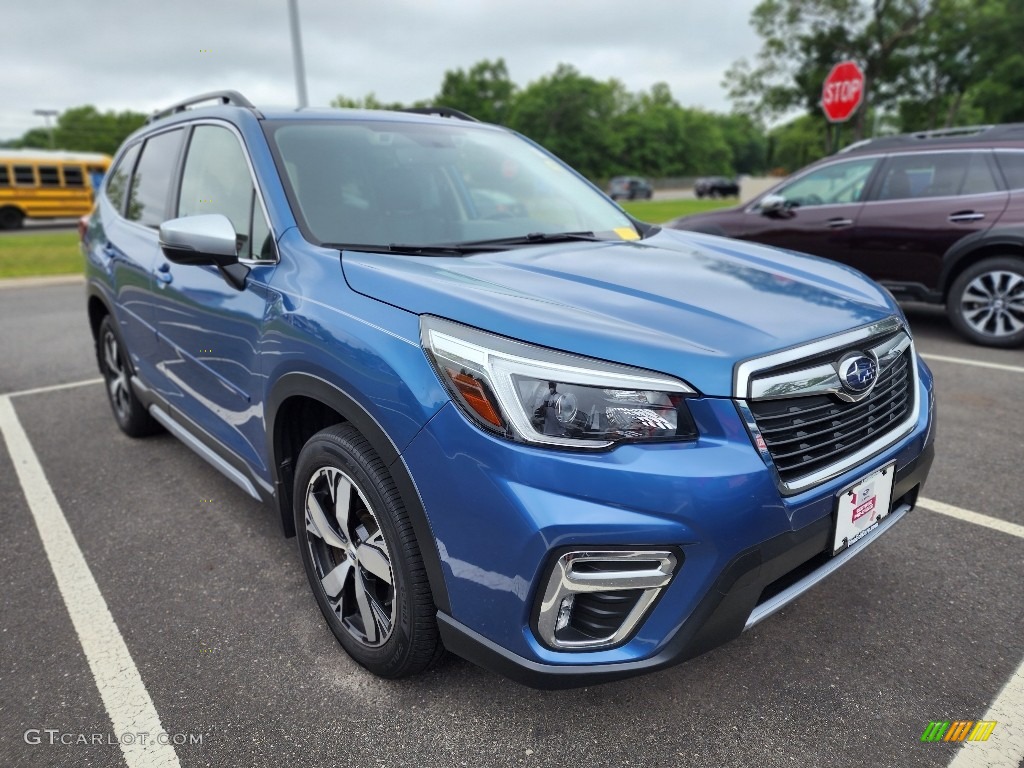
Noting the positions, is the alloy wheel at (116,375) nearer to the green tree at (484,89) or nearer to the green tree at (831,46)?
the green tree at (831,46)

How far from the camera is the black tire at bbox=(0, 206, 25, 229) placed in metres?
24.3

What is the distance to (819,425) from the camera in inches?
72.7

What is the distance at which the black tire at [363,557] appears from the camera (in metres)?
1.89

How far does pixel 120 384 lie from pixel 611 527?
3.83 m

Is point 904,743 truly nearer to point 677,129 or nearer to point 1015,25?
point 1015,25

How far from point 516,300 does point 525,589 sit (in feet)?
2.40

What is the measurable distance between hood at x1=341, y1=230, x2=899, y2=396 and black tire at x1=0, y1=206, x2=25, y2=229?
92.8 feet

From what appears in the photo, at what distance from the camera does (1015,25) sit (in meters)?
26.1

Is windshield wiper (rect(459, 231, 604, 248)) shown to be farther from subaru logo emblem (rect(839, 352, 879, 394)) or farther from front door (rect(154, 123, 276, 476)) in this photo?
subaru logo emblem (rect(839, 352, 879, 394))

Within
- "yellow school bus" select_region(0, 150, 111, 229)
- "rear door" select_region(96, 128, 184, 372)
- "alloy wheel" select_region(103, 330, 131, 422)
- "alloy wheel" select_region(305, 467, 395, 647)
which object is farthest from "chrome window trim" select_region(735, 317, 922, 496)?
"yellow school bus" select_region(0, 150, 111, 229)

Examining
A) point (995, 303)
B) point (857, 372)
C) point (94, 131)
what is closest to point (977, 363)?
point (995, 303)

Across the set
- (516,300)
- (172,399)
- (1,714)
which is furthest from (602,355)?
(172,399)

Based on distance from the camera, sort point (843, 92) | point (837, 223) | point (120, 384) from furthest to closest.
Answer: point (843, 92)
point (837, 223)
point (120, 384)

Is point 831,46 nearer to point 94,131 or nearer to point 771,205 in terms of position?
point 771,205
